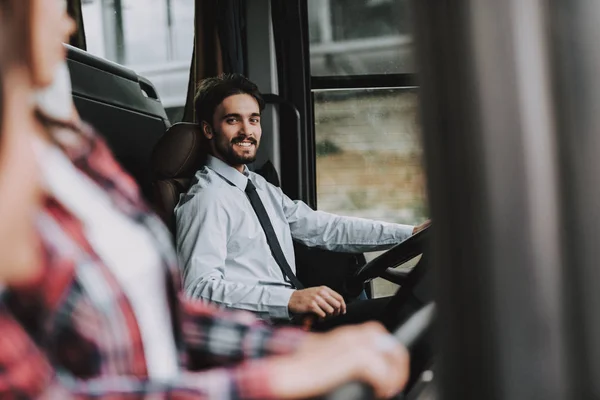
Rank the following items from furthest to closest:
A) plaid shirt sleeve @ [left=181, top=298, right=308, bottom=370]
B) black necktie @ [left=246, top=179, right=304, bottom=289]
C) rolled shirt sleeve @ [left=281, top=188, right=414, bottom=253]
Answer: rolled shirt sleeve @ [left=281, top=188, right=414, bottom=253], black necktie @ [left=246, top=179, right=304, bottom=289], plaid shirt sleeve @ [left=181, top=298, right=308, bottom=370]

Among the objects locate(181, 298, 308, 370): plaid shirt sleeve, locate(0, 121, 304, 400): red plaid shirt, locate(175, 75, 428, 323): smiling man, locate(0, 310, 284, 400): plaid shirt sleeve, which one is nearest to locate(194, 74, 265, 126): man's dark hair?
locate(175, 75, 428, 323): smiling man

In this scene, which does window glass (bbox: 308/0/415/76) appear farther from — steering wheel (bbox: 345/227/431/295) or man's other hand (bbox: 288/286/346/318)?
man's other hand (bbox: 288/286/346/318)

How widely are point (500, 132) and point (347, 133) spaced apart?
1931 mm

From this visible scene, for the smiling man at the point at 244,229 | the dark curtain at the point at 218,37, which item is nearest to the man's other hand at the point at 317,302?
the smiling man at the point at 244,229

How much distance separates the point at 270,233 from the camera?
1695mm

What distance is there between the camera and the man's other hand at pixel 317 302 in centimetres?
119

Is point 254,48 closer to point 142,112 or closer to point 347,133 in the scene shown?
point 347,133

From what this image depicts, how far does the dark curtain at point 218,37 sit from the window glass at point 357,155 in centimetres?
32

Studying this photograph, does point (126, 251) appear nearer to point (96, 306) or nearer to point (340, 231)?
point (96, 306)

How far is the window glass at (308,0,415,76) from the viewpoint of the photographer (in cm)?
222

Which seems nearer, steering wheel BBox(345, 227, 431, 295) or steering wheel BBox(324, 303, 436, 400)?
steering wheel BBox(324, 303, 436, 400)

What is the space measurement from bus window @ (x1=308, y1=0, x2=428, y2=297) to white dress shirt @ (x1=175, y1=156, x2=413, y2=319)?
125 mm

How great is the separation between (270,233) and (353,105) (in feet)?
2.48

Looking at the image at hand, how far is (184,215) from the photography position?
1527 mm
